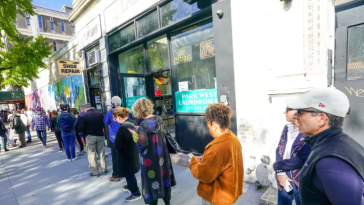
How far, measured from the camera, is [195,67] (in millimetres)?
4055

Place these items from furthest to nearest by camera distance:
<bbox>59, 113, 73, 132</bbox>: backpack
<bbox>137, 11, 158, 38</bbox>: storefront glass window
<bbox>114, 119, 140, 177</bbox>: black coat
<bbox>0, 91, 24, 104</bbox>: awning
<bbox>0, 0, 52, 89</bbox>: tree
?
<bbox>0, 91, 24, 104</bbox>: awning < <bbox>0, 0, 52, 89</bbox>: tree < <bbox>59, 113, 73, 132</bbox>: backpack < <bbox>137, 11, 158, 38</bbox>: storefront glass window < <bbox>114, 119, 140, 177</bbox>: black coat

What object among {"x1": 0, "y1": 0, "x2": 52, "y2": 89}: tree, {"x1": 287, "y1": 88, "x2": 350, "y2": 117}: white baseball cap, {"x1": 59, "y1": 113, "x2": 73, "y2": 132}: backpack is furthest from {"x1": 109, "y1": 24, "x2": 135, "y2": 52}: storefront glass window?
{"x1": 0, "y1": 0, "x2": 52, "y2": 89}: tree

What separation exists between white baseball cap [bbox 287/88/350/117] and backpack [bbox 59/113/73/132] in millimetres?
5920

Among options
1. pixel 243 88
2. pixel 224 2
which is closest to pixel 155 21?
pixel 224 2

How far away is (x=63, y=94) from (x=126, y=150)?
35.2 feet

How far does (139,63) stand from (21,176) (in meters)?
4.72

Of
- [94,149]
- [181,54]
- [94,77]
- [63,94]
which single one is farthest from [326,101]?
[63,94]

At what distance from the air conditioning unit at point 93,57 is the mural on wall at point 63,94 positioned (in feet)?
7.27

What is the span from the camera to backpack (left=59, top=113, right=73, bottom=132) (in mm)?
5035

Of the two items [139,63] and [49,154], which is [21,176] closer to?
[49,154]

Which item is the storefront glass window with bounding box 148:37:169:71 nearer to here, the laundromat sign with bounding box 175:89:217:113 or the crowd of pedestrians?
the laundromat sign with bounding box 175:89:217:113

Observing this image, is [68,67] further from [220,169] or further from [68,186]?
[220,169]

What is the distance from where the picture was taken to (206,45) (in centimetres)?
378

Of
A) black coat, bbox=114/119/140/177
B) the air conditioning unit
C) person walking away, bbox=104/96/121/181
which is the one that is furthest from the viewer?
the air conditioning unit
